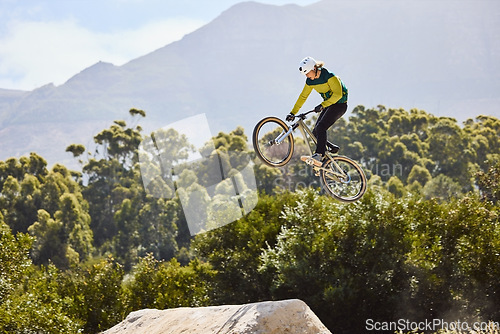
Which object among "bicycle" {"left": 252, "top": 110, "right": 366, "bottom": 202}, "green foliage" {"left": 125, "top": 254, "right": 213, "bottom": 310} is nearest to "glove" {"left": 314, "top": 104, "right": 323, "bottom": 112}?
"bicycle" {"left": 252, "top": 110, "right": 366, "bottom": 202}

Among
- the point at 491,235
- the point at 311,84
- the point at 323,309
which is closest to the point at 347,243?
the point at 323,309

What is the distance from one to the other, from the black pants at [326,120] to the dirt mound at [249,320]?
4.63m

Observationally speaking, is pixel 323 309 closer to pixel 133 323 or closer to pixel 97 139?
pixel 133 323

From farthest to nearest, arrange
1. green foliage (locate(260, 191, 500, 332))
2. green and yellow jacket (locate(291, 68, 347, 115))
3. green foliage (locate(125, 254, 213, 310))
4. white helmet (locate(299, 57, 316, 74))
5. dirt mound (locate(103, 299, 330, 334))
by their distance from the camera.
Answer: green foliage (locate(125, 254, 213, 310)) < green foliage (locate(260, 191, 500, 332)) < dirt mound (locate(103, 299, 330, 334)) < green and yellow jacket (locate(291, 68, 347, 115)) < white helmet (locate(299, 57, 316, 74))

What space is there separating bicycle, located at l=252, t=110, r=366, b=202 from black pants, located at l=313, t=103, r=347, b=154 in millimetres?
263

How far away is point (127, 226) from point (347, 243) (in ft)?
190

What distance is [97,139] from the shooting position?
93.2 m

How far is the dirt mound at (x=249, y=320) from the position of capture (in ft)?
46.1

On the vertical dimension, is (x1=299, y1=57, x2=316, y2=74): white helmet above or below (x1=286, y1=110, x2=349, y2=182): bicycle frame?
above

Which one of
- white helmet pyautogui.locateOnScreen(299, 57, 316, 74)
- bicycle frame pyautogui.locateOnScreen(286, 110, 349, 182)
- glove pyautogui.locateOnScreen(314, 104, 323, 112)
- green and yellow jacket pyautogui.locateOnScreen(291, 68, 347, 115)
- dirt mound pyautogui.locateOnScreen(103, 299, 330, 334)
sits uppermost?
white helmet pyautogui.locateOnScreen(299, 57, 316, 74)
